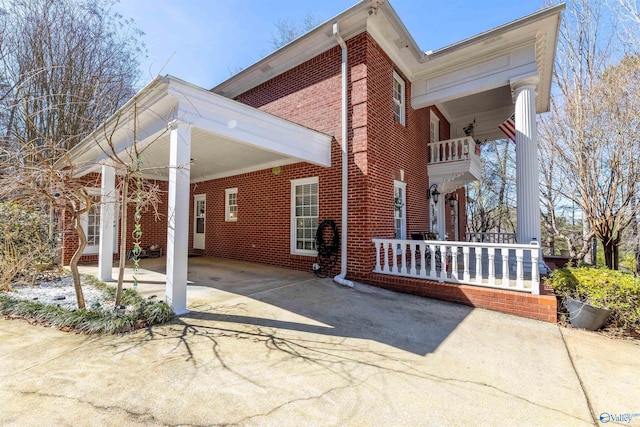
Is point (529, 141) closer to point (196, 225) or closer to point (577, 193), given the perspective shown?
point (577, 193)

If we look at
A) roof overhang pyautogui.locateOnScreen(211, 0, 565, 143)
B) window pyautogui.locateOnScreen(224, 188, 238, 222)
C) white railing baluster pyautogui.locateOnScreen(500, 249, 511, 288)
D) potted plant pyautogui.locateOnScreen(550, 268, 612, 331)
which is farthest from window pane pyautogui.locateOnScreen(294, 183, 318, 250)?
potted plant pyautogui.locateOnScreen(550, 268, 612, 331)

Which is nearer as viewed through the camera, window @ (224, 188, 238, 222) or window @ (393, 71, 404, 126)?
window @ (393, 71, 404, 126)

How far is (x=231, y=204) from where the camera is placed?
9.60 meters

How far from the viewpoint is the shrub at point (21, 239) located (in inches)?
225

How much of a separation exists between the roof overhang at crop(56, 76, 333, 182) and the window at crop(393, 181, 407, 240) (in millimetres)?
2146

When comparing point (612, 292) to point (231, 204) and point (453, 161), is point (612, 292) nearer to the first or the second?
point (453, 161)

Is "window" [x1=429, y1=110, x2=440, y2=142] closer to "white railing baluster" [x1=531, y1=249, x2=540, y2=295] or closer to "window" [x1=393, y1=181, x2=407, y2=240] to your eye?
"window" [x1=393, y1=181, x2=407, y2=240]

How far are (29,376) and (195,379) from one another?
150cm

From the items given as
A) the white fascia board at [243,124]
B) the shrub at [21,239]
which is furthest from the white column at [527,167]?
the shrub at [21,239]

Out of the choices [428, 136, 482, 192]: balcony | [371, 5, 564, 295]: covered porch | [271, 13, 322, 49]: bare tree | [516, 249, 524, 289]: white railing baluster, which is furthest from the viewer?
[271, 13, 322, 49]: bare tree

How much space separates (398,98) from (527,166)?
11.7 ft

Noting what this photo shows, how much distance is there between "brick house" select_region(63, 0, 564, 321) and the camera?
179 inches

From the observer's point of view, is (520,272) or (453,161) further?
(453,161)

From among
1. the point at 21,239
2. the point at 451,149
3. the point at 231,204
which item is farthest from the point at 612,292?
the point at 21,239
